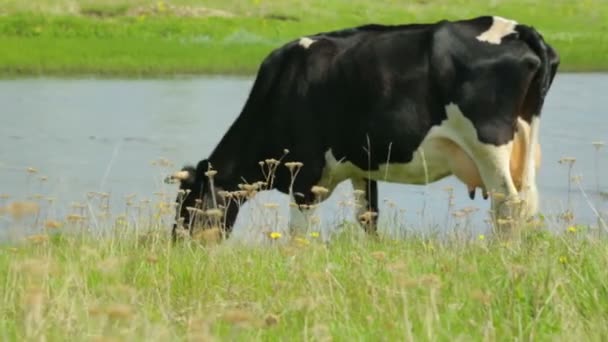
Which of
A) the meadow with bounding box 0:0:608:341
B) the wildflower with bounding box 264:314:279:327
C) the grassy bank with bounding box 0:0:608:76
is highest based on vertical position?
the wildflower with bounding box 264:314:279:327

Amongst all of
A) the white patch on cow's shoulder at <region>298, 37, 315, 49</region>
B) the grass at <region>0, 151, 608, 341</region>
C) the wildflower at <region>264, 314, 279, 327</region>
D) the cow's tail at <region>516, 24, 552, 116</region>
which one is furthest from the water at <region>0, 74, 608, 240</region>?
the wildflower at <region>264, 314, 279, 327</region>

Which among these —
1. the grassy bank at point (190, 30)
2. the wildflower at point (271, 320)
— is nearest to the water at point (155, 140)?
the grassy bank at point (190, 30)

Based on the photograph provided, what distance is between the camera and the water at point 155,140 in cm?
1230

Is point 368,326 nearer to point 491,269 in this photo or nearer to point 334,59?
point 491,269

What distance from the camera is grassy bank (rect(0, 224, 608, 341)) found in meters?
4.59

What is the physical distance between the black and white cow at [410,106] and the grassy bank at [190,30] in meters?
17.4

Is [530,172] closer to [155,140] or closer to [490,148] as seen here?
[490,148]

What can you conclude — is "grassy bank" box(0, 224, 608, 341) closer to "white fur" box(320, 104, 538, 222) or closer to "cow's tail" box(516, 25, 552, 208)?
"white fur" box(320, 104, 538, 222)

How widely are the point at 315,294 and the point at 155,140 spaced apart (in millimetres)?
11832

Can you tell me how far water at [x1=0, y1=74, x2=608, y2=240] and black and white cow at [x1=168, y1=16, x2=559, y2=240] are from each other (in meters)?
0.32

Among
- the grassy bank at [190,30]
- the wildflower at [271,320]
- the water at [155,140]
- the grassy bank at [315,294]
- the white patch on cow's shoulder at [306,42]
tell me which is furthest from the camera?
the grassy bank at [190,30]

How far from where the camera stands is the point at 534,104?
910cm

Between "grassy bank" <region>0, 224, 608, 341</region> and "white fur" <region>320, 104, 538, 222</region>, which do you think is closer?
"grassy bank" <region>0, 224, 608, 341</region>

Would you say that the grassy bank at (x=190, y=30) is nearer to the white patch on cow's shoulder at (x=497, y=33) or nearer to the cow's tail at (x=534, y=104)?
the white patch on cow's shoulder at (x=497, y=33)
